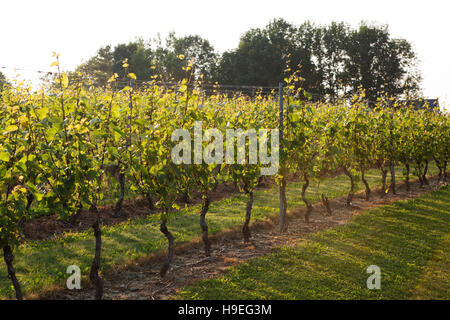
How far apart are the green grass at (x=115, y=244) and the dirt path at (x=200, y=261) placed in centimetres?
20

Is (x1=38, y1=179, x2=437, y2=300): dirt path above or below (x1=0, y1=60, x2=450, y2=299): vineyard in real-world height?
below

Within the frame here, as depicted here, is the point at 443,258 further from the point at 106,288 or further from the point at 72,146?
the point at 72,146

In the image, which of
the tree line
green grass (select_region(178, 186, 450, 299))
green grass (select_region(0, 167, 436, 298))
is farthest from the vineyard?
the tree line

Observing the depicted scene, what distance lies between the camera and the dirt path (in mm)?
5274

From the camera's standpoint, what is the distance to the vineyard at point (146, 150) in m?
4.32

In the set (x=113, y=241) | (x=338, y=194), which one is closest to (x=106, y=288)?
(x=113, y=241)

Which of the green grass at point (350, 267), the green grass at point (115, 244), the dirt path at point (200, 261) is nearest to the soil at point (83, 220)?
the green grass at point (115, 244)

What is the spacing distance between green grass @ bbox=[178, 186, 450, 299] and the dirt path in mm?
280

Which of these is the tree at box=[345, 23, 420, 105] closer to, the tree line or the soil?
the tree line

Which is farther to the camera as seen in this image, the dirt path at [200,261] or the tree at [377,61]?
the tree at [377,61]

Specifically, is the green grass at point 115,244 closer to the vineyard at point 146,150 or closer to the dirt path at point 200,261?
the vineyard at point 146,150

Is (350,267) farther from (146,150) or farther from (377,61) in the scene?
(377,61)
